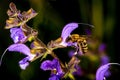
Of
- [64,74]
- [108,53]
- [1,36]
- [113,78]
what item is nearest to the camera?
[64,74]

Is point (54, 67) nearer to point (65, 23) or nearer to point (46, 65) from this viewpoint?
point (46, 65)

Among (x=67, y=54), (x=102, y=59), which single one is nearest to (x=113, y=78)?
(x=102, y=59)

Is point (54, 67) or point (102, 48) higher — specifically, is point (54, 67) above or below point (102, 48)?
above

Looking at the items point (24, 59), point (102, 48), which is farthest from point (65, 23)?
point (24, 59)

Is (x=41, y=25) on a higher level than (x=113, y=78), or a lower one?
higher

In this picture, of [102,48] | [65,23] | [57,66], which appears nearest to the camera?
[57,66]

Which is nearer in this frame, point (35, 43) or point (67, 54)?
point (35, 43)

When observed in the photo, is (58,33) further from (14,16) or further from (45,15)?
(14,16)

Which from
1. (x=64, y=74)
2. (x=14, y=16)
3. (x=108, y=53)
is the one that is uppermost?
(x=14, y=16)

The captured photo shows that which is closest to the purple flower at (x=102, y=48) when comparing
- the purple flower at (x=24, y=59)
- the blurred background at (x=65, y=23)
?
the blurred background at (x=65, y=23)
